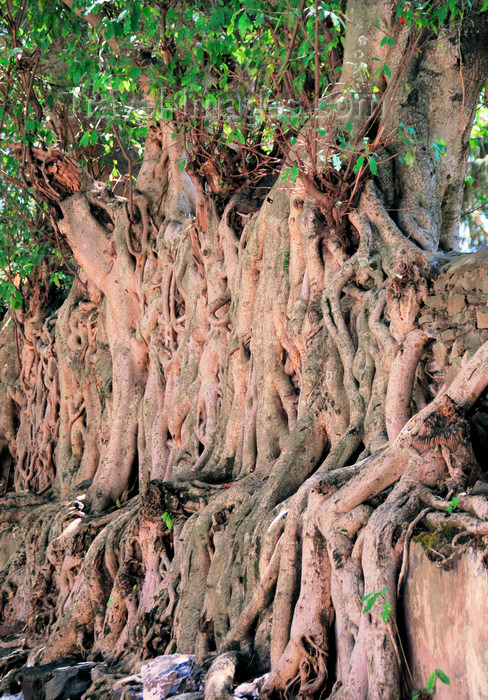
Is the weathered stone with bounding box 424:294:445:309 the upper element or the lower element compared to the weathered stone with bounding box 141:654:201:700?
upper

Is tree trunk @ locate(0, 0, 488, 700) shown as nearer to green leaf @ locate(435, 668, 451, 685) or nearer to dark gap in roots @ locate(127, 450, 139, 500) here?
dark gap in roots @ locate(127, 450, 139, 500)

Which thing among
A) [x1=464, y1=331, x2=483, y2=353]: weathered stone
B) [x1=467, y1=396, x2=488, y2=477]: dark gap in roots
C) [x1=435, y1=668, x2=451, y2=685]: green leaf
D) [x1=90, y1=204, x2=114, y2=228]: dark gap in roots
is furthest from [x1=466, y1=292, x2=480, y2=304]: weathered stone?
[x1=90, y1=204, x2=114, y2=228]: dark gap in roots

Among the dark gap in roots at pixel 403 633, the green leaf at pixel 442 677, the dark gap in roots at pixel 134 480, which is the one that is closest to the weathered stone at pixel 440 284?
the dark gap in roots at pixel 403 633

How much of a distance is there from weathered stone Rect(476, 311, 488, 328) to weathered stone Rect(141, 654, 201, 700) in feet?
7.84

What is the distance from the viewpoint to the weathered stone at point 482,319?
399cm

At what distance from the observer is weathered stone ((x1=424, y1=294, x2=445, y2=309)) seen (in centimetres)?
431

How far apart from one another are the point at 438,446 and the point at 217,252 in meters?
3.93

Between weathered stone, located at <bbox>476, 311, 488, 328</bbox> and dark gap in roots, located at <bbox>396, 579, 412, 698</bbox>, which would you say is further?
weathered stone, located at <bbox>476, 311, 488, 328</bbox>

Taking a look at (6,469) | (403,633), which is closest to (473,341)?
(403,633)

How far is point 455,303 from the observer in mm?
4191

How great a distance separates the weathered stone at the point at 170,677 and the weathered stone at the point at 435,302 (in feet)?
7.80

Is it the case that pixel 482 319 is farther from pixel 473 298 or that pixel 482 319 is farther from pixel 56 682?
pixel 56 682

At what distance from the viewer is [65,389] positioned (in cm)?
945

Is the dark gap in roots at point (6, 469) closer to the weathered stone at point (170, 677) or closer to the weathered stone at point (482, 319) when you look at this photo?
the weathered stone at point (170, 677)
